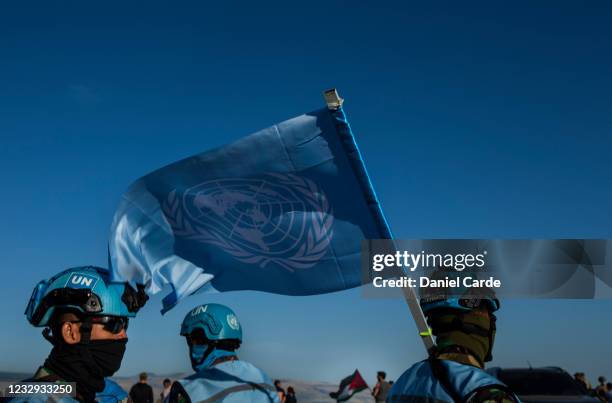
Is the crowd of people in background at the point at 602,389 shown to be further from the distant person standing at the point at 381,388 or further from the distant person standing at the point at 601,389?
the distant person standing at the point at 381,388

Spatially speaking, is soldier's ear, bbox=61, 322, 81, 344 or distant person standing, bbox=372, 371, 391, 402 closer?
soldier's ear, bbox=61, 322, 81, 344

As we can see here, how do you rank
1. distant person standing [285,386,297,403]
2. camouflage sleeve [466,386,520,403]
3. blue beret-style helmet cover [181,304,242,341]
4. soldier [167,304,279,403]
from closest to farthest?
1. camouflage sleeve [466,386,520,403]
2. soldier [167,304,279,403]
3. blue beret-style helmet cover [181,304,242,341]
4. distant person standing [285,386,297,403]

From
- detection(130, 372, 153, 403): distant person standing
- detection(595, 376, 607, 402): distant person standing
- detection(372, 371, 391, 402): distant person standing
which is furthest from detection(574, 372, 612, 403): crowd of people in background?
detection(130, 372, 153, 403): distant person standing

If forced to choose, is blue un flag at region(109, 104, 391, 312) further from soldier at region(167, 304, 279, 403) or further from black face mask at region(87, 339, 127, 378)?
black face mask at region(87, 339, 127, 378)

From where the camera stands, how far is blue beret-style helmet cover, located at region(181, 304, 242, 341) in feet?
17.9

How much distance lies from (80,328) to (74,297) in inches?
7.5

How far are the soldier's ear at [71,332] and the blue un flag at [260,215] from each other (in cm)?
175

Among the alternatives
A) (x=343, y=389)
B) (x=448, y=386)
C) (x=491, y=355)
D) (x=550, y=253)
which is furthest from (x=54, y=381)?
(x=343, y=389)

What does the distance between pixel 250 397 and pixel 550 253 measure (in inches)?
234

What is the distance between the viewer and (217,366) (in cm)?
526

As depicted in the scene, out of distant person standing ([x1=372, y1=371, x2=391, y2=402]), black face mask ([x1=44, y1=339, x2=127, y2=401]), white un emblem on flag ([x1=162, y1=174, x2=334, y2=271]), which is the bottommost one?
black face mask ([x1=44, y1=339, x2=127, y2=401])

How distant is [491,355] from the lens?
427 cm

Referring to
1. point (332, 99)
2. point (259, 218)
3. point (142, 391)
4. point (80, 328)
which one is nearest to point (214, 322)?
point (80, 328)

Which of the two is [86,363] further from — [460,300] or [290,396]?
[290,396]
